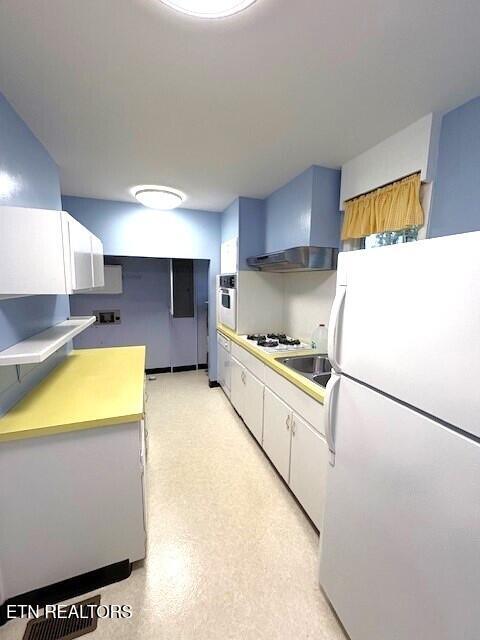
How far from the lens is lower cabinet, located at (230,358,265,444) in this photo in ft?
8.06

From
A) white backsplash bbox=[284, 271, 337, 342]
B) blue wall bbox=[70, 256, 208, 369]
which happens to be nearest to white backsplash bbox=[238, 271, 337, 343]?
white backsplash bbox=[284, 271, 337, 342]

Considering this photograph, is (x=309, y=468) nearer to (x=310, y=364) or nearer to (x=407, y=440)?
(x=310, y=364)

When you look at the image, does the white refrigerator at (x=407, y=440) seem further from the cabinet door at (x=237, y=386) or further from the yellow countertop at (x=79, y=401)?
the cabinet door at (x=237, y=386)

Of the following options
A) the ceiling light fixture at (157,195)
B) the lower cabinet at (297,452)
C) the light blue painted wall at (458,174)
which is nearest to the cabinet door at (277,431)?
the lower cabinet at (297,452)

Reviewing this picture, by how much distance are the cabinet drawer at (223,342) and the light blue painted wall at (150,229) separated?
769 mm

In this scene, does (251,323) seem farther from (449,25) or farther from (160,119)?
(449,25)

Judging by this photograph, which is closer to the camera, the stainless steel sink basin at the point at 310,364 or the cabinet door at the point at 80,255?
the cabinet door at the point at 80,255

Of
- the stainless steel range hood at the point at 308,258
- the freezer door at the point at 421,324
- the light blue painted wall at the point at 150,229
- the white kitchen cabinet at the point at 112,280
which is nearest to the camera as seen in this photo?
the freezer door at the point at 421,324

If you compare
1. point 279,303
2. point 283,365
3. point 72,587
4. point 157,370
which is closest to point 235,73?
point 283,365

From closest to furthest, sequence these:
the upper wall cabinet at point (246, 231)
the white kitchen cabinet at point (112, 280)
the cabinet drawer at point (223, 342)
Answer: the upper wall cabinet at point (246, 231) < the cabinet drawer at point (223, 342) < the white kitchen cabinet at point (112, 280)

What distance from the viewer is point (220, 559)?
1529mm

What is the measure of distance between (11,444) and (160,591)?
1026mm

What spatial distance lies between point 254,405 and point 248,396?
0.54ft

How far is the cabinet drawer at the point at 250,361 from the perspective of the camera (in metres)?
2.40
